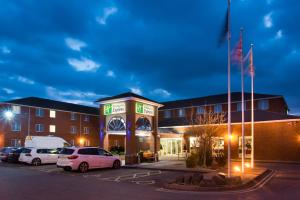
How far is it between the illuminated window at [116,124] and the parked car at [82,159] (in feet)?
16.1

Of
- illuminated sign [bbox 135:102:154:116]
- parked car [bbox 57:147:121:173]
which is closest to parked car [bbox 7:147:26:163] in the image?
parked car [bbox 57:147:121:173]

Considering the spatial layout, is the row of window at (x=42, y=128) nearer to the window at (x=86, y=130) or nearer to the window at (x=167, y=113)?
the window at (x=86, y=130)

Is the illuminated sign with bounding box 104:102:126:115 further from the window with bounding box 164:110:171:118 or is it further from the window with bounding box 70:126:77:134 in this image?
the window with bounding box 70:126:77:134

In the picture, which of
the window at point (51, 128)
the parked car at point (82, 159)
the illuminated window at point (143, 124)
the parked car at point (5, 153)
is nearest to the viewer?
the parked car at point (82, 159)

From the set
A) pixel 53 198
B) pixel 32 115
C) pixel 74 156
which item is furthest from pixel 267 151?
pixel 32 115

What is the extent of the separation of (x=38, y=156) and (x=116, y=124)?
7.33 meters

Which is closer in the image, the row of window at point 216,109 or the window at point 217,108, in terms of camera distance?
the row of window at point 216,109

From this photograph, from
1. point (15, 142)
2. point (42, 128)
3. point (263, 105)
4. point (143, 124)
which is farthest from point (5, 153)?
point (263, 105)

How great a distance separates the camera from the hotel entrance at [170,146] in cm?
3925

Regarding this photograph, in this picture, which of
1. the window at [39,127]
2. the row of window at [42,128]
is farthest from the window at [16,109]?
the window at [39,127]

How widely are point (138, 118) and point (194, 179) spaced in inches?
549

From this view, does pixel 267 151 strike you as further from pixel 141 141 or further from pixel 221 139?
pixel 141 141

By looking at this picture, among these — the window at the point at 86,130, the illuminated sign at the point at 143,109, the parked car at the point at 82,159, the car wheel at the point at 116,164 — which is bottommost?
the car wheel at the point at 116,164

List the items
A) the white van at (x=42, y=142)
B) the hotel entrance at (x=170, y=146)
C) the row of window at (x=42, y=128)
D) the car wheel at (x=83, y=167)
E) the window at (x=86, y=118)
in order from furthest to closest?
1. the window at (x=86, y=118)
2. the row of window at (x=42, y=128)
3. the hotel entrance at (x=170, y=146)
4. the white van at (x=42, y=142)
5. the car wheel at (x=83, y=167)
